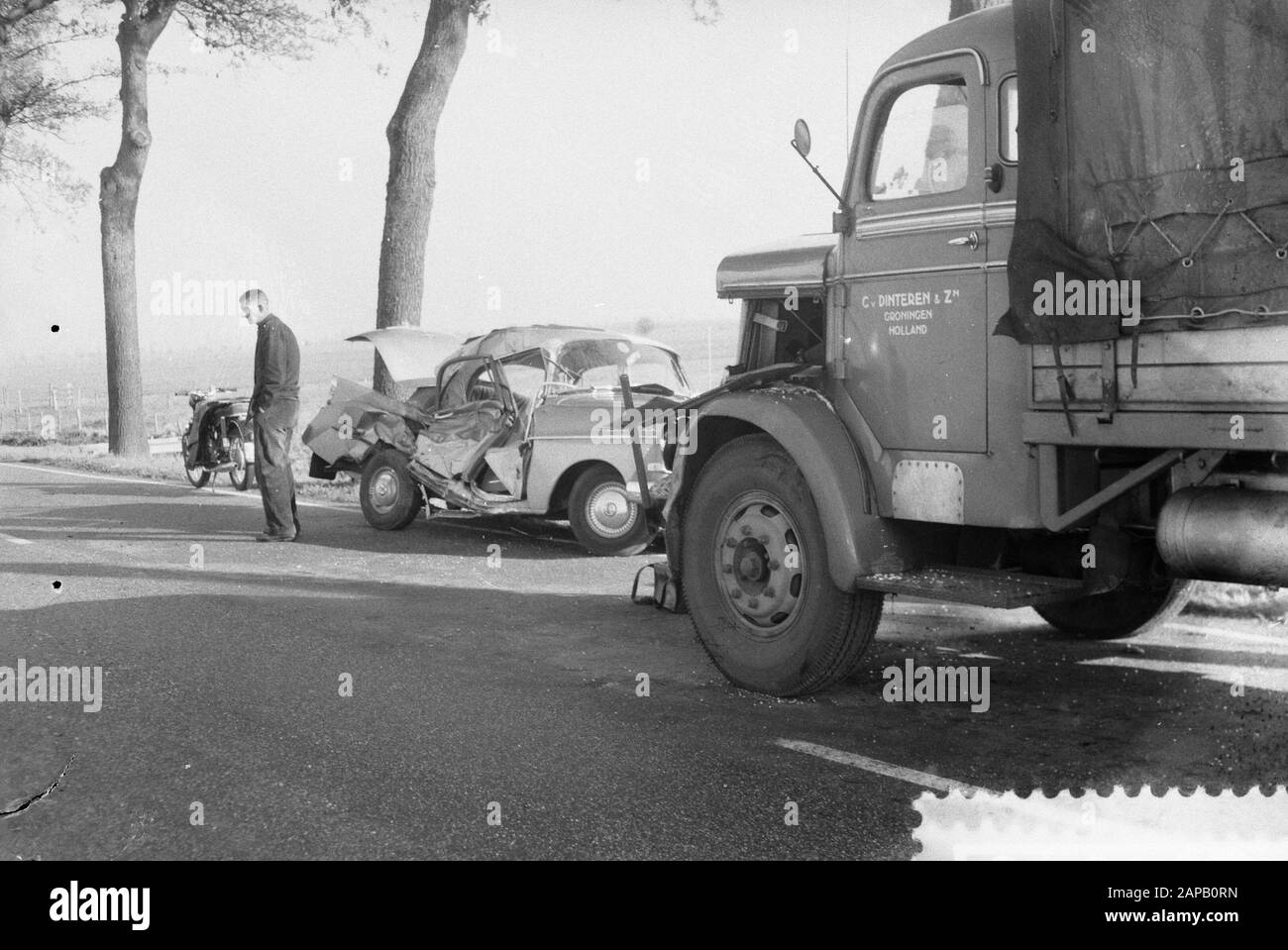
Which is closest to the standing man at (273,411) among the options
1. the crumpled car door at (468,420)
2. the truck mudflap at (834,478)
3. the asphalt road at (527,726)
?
the crumpled car door at (468,420)

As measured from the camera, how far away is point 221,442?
16.8 m

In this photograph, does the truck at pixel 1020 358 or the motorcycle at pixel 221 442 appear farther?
the motorcycle at pixel 221 442

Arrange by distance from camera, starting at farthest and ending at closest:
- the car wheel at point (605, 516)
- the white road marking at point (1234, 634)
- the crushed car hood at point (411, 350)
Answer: the crushed car hood at point (411, 350), the car wheel at point (605, 516), the white road marking at point (1234, 634)

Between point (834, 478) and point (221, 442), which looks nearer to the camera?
point (834, 478)

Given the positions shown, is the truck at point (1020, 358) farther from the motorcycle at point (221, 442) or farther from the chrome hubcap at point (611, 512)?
the motorcycle at point (221, 442)

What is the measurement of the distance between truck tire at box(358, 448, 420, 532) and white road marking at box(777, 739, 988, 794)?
7.14 meters

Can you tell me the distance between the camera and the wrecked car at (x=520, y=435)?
1080 centimetres

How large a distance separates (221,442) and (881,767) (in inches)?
516

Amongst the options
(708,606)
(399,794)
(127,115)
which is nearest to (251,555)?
(708,606)

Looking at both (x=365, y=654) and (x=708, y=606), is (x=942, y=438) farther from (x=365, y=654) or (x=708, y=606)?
(x=365, y=654)

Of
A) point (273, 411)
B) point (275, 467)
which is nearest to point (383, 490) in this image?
point (275, 467)

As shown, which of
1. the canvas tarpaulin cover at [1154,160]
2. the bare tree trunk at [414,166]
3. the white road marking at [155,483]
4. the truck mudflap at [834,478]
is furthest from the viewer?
the bare tree trunk at [414,166]

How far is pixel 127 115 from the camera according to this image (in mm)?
24062

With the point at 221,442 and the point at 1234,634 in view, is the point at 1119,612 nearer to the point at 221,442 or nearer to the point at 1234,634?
the point at 1234,634
